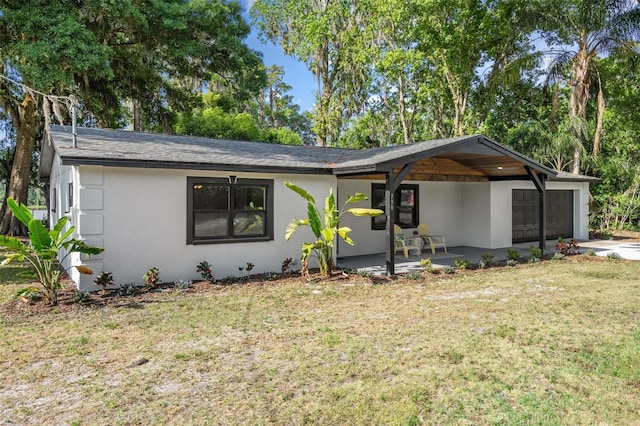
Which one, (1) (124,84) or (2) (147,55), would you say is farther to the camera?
(1) (124,84)

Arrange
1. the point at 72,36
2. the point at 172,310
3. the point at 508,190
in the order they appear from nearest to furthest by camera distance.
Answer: the point at 172,310, the point at 72,36, the point at 508,190

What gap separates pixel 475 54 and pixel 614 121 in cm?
924

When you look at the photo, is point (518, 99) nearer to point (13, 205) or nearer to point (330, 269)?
point (330, 269)

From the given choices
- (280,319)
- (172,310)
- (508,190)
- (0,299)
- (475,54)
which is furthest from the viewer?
(475,54)

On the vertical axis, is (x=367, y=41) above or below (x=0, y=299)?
above

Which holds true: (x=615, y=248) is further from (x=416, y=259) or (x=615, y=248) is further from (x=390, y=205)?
(x=390, y=205)

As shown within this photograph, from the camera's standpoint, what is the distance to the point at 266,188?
9.40 m

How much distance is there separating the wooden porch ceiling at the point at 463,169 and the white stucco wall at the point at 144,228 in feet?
15.1

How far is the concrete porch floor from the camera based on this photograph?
34.2ft

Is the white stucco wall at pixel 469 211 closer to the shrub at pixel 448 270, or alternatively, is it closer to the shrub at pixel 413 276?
the shrub at pixel 448 270

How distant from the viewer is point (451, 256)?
12.1m

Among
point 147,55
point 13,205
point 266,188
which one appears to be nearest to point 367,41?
point 147,55

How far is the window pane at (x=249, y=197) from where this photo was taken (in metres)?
9.06

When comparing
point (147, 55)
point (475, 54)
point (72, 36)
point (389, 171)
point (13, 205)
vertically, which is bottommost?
point (13, 205)
